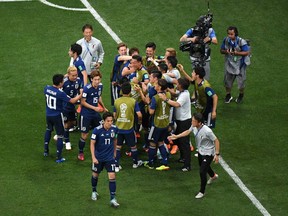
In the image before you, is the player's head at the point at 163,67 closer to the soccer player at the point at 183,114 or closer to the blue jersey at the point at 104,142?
the soccer player at the point at 183,114

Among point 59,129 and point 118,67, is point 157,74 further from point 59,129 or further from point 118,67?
point 59,129

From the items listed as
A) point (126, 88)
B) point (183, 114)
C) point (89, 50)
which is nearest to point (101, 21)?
point (89, 50)

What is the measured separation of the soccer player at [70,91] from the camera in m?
19.9

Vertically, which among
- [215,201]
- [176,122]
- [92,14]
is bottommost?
[215,201]

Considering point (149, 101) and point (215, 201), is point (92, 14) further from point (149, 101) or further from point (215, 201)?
→ point (215, 201)

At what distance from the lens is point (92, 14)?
26.9m

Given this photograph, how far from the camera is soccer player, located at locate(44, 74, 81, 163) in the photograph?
19.1 meters

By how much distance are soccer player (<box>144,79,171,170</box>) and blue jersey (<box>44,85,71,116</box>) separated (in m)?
1.83

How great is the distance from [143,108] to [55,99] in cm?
215

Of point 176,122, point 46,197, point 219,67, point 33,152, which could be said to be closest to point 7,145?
point 33,152

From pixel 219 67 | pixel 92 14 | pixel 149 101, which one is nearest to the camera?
pixel 149 101

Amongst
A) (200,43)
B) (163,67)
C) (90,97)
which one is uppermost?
(200,43)

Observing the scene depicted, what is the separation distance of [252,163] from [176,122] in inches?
75.6

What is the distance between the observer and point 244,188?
18.8 meters
